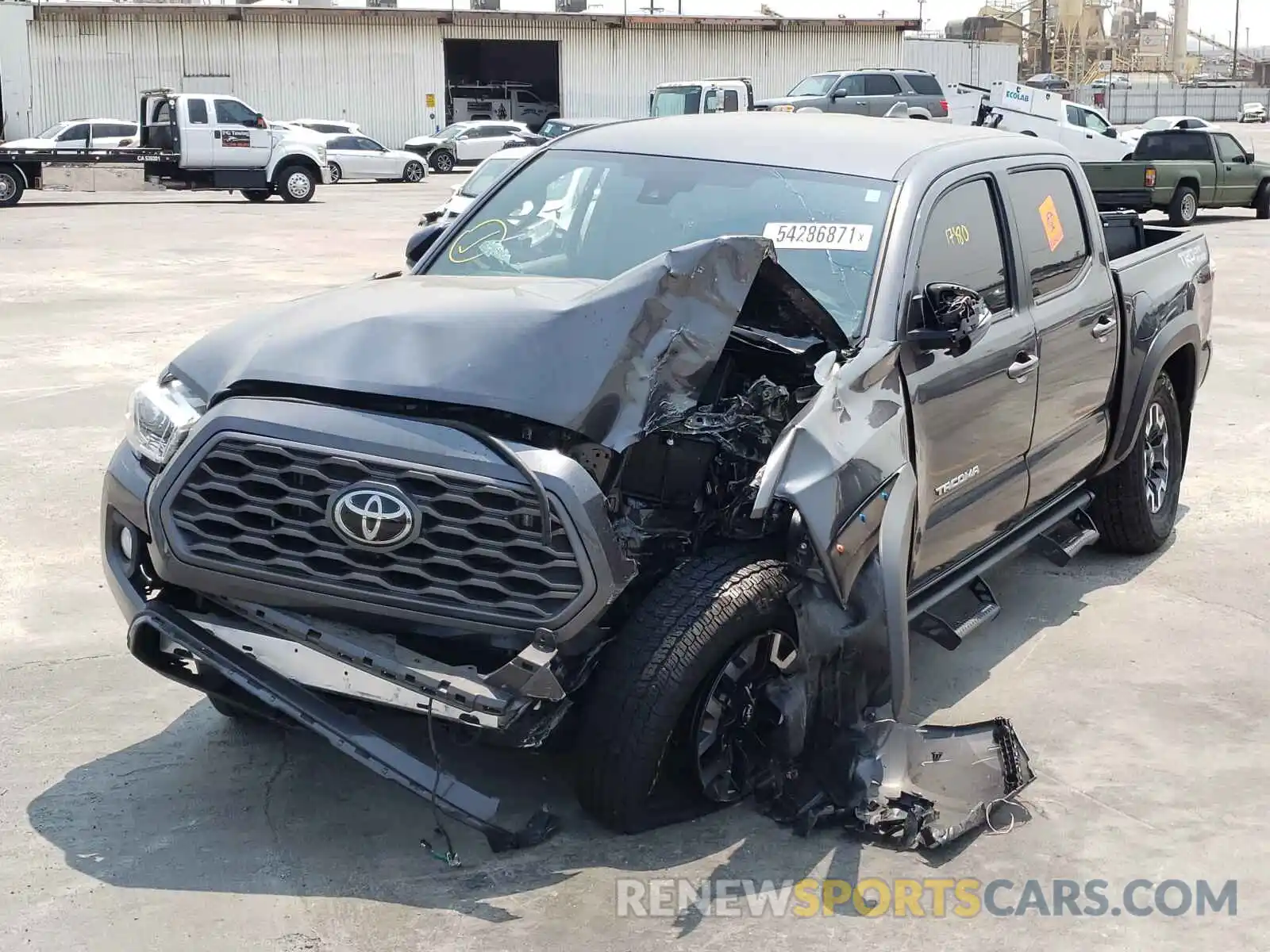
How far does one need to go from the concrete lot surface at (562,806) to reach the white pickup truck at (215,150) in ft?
71.4

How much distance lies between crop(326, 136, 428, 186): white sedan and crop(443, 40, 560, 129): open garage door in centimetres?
1528

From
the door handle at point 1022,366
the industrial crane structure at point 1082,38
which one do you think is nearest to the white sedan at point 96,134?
the door handle at point 1022,366

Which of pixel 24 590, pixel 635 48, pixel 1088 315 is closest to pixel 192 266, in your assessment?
pixel 24 590

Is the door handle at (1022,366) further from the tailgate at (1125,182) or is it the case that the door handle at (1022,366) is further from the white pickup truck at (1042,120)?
the white pickup truck at (1042,120)

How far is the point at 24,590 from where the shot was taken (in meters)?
5.80

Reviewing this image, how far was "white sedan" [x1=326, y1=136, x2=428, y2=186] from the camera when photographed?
115 ft

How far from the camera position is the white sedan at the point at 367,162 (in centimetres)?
3497

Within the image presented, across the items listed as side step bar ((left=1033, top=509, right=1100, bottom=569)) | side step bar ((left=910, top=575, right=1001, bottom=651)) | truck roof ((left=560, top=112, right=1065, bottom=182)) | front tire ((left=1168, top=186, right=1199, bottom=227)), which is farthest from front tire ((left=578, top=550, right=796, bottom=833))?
front tire ((left=1168, top=186, right=1199, bottom=227))

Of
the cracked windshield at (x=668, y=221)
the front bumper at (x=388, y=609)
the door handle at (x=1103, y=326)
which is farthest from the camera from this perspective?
the door handle at (x=1103, y=326)

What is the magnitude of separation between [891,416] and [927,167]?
3.52 feet

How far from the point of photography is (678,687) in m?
3.50

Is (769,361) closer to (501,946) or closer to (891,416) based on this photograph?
(891,416)

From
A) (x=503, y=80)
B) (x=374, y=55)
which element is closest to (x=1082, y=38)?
(x=503, y=80)

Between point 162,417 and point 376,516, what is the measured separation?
88 centimetres
